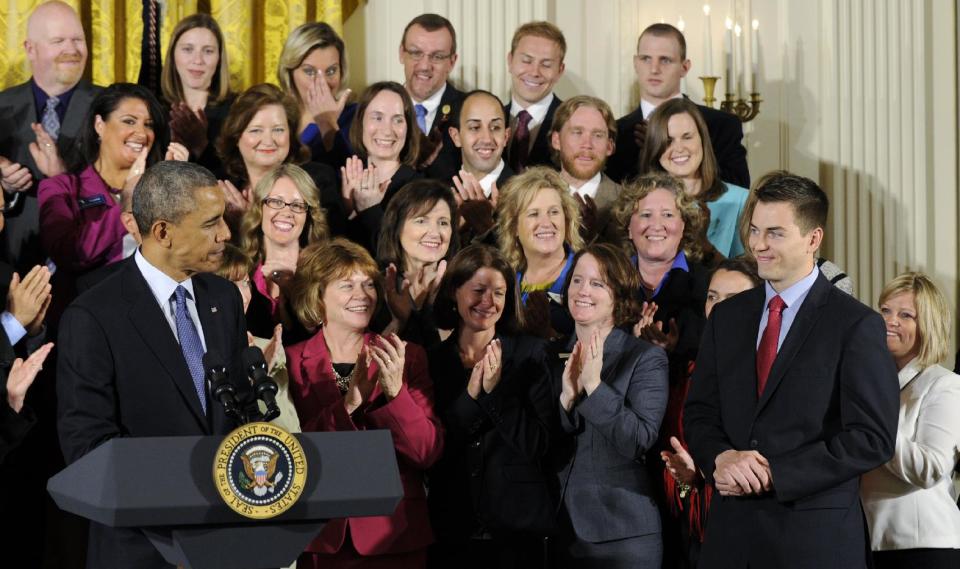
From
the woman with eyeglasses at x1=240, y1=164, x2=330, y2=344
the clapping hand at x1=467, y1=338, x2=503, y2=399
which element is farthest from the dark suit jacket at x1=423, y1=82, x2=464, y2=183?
the clapping hand at x1=467, y1=338, x2=503, y2=399

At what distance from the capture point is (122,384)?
360cm

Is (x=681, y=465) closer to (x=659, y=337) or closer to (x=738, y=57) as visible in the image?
(x=659, y=337)

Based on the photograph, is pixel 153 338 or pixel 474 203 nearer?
pixel 153 338

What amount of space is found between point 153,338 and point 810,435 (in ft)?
5.76

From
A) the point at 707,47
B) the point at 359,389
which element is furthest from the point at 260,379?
the point at 707,47

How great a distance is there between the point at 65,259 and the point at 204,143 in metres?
0.96

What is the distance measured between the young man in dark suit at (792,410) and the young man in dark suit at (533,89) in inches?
98.2

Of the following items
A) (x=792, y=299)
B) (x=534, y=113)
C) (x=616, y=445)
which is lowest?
(x=616, y=445)

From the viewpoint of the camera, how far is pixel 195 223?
3.74 metres

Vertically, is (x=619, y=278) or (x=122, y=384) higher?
(x=619, y=278)

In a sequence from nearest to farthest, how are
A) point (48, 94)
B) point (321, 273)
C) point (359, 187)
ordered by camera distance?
point (321, 273) → point (359, 187) → point (48, 94)

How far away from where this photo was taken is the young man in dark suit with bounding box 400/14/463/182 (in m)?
6.53

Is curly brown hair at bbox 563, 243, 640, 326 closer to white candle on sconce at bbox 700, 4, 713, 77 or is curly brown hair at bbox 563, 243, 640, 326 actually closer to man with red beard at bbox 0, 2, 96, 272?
man with red beard at bbox 0, 2, 96, 272

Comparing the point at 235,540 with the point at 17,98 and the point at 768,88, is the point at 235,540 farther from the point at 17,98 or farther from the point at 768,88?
the point at 768,88
